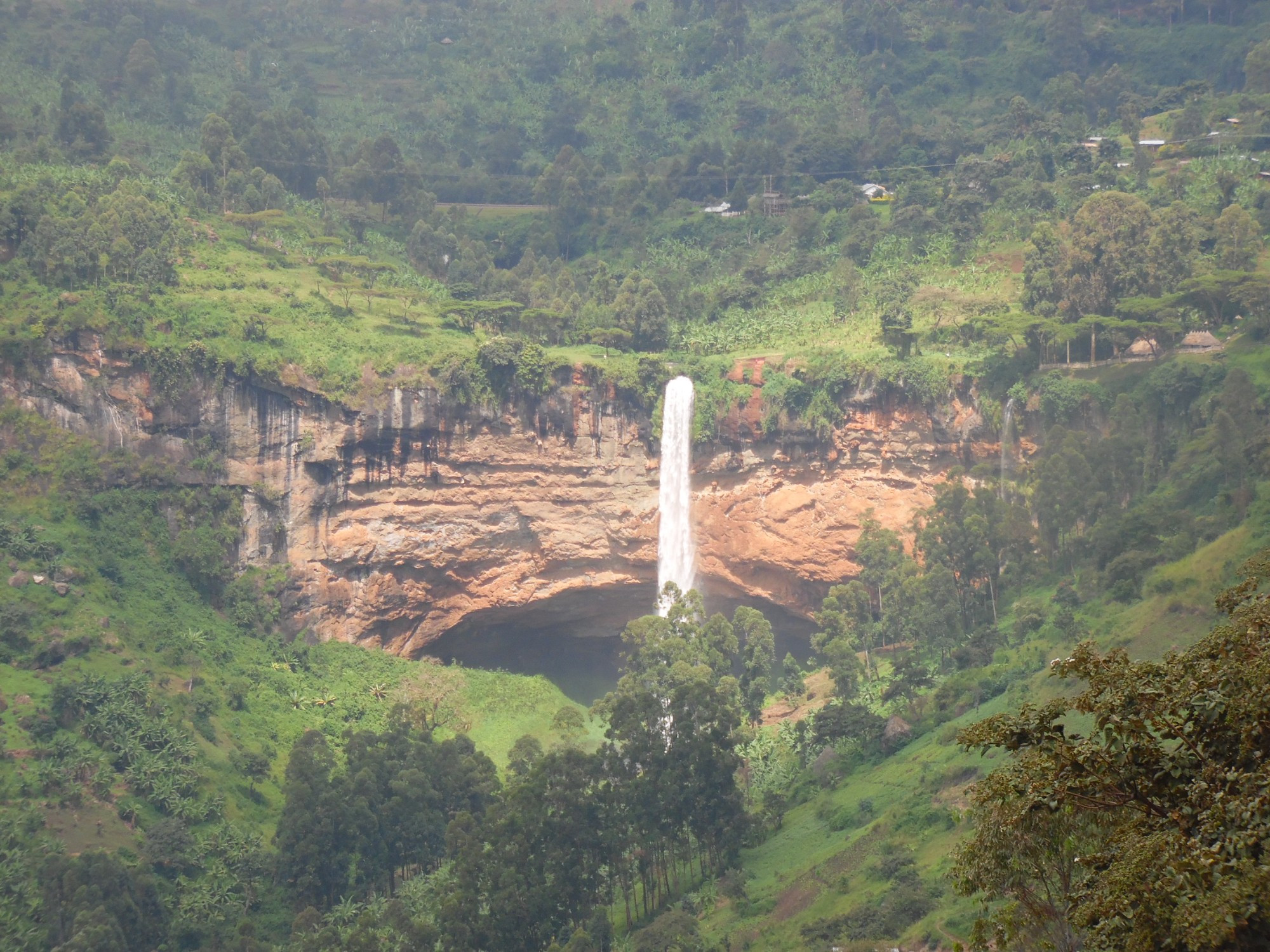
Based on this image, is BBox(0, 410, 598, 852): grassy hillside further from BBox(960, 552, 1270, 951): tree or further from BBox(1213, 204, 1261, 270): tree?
BBox(960, 552, 1270, 951): tree

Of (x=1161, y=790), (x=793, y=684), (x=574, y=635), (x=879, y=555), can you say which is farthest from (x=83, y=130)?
(x=1161, y=790)

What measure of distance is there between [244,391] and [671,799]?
20.0 m

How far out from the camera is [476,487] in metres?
47.5

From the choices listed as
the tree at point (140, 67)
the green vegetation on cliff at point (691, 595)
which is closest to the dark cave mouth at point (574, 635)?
the green vegetation on cliff at point (691, 595)

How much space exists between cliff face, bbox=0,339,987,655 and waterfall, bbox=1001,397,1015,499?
104 centimetres

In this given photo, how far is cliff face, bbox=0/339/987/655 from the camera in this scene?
45.7m

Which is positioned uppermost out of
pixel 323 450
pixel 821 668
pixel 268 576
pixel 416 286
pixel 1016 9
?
pixel 1016 9

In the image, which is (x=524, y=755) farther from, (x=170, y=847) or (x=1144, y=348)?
(x=1144, y=348)

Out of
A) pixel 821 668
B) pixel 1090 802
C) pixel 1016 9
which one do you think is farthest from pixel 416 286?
pixel 1090 802

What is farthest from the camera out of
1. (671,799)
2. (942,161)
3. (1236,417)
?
(942,161)

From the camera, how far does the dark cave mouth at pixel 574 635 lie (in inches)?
1929

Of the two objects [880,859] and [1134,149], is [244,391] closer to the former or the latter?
[880,859]

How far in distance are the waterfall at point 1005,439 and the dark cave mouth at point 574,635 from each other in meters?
8.12

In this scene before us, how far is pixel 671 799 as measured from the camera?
33.2 metres
